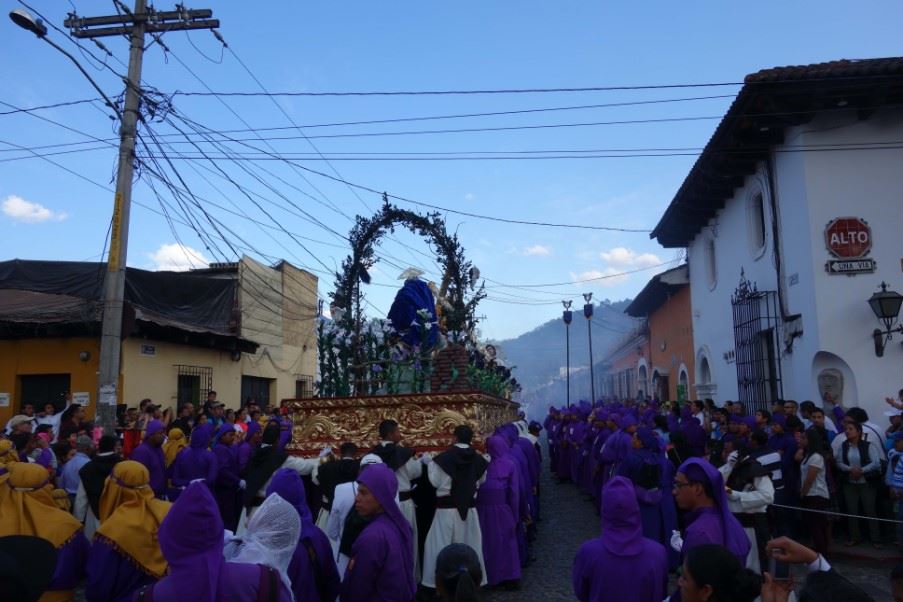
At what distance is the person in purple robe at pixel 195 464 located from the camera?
29.1 feet

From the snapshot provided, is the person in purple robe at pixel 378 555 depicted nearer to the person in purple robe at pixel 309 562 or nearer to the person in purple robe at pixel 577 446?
the person in purple robe at pixel 309 562

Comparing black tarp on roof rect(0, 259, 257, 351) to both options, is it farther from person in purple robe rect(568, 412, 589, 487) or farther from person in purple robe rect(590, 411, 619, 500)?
person in purple robe rect(590, 411, 619, 500)

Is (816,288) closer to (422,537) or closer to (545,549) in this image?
(545,549)

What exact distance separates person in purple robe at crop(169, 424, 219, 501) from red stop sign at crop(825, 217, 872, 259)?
383 inches

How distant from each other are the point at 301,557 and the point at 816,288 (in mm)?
10006

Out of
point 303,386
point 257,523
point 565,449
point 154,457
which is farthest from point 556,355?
point 257,523

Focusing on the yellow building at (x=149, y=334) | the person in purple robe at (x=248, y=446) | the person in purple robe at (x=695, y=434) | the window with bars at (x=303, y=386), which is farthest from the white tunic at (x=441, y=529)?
the window with bars at (x=303, y=386)

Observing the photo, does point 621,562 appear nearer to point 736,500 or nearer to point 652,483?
point 736,500

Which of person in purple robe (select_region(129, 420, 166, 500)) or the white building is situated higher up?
Answer: the white building

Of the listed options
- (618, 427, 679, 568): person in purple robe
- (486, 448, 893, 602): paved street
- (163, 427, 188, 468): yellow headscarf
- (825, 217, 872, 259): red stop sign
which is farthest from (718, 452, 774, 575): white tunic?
(163, 427, 188, 468): yellow headscarf

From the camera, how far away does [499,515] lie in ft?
25.4

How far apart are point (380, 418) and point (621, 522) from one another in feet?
16.0

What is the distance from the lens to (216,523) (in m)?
3.03

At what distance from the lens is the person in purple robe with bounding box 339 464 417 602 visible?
3836 mm
